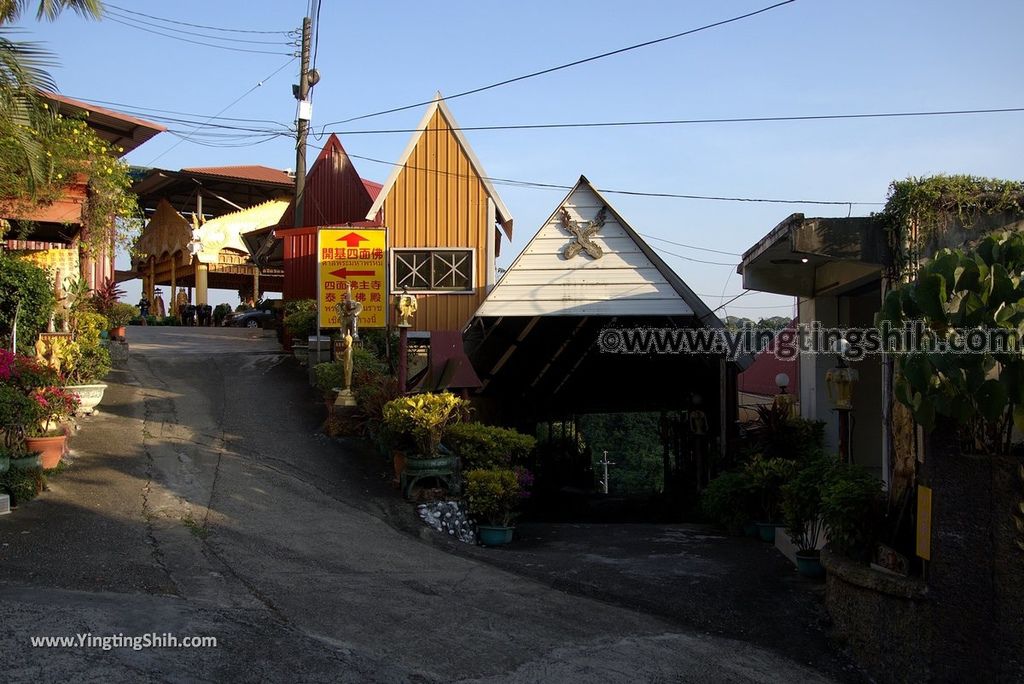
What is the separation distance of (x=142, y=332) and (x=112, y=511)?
633 inches

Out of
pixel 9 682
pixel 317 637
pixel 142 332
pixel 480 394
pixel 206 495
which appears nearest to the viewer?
pixel 9 682

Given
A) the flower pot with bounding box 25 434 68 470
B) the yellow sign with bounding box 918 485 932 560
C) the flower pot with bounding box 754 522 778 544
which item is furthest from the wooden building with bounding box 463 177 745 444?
the yellow sign with bounding box 918 485 932 560

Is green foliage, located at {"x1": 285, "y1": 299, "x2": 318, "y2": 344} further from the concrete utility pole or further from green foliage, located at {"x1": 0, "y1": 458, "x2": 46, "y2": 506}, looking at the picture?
green foliage, located at {"x1": 0, "y1": 458, "x2": 46, "y2": 506}

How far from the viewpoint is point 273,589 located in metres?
7.41

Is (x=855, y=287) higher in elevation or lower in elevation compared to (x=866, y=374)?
higher

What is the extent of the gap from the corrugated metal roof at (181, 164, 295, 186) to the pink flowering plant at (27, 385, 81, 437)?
66.4ft

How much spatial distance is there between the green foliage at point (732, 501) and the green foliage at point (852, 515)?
3.83m

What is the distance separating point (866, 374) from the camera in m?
11.1

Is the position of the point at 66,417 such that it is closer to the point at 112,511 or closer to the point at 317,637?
the point at 112,511

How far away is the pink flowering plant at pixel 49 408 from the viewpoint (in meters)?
9.78

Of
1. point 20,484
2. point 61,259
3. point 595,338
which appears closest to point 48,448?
point 20,484

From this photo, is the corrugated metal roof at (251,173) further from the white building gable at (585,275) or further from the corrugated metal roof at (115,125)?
the white building gable at (585,275)

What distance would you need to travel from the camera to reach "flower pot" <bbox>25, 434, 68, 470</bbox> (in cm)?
991

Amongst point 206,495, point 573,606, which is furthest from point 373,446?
point 573,606
